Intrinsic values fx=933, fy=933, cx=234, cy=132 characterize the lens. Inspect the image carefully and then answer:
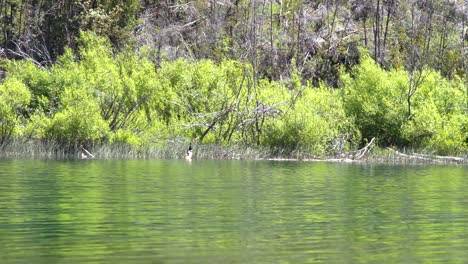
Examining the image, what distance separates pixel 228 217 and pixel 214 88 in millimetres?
29979

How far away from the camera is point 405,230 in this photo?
52.6 feet

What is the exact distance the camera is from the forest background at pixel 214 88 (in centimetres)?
4462

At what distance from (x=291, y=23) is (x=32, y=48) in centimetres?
1606

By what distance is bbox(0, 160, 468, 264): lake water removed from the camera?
13.3m

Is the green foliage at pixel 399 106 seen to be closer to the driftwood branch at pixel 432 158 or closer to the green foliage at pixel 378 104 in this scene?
the green foliage at pixel 378 104

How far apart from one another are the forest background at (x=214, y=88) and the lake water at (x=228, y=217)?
13.5m

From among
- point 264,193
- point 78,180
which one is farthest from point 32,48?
point 264,193

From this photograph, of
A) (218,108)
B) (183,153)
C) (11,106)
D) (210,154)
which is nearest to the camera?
(183,153)

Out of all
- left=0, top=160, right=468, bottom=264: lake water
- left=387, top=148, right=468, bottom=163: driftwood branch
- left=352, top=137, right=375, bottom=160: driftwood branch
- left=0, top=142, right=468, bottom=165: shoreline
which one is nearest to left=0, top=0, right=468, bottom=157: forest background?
left=0, top=142, right=468, bottom=165: shoreline

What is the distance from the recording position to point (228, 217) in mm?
17719

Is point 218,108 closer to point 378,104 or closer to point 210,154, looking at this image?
point 210,154

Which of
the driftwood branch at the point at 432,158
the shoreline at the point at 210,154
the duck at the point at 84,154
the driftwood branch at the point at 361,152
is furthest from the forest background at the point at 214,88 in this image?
the driftwood branch at the point at 432,158

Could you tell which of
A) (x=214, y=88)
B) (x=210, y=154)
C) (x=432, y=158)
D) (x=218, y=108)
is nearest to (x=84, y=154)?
(x=210, y=154)

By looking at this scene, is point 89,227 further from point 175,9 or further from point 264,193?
point 175,9
